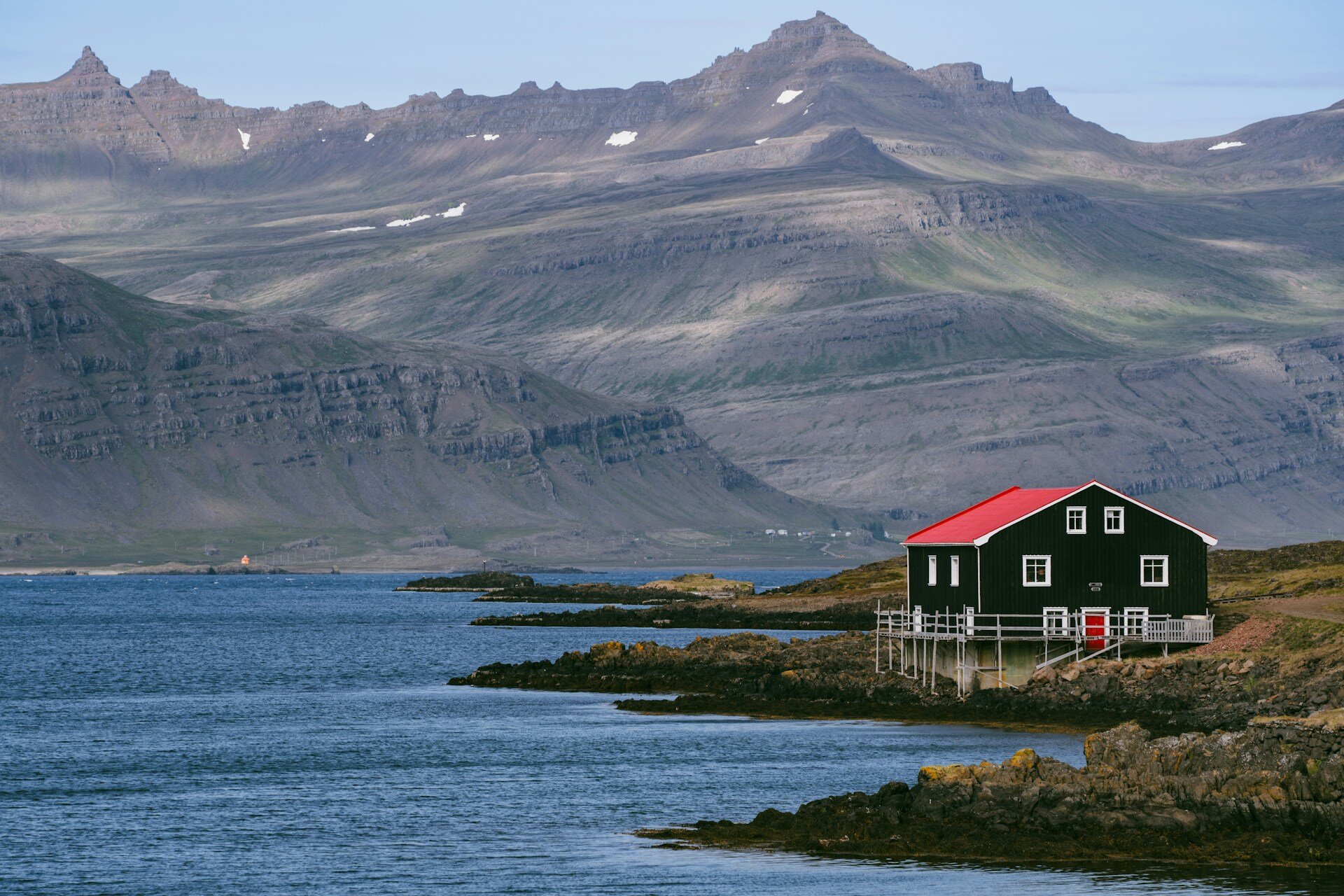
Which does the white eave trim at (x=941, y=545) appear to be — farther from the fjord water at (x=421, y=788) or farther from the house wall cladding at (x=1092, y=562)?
the fjord water at (x=421, y=788)

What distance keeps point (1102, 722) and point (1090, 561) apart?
838 cm

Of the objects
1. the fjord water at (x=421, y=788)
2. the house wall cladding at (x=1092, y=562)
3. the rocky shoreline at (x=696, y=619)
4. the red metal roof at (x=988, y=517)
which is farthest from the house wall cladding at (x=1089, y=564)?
the rocky shoreline at (x=696, y=619)

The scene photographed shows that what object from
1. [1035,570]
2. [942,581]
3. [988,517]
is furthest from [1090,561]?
[942,581]

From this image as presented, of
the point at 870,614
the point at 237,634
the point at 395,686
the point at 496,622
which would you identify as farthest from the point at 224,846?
the point at 496,622

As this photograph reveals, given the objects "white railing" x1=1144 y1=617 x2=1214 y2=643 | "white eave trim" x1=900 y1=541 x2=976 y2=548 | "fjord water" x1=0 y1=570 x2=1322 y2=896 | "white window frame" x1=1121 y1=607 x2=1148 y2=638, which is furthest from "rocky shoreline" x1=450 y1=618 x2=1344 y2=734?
"white eave trim" x1=900 y1=541 x2=976 y2=548

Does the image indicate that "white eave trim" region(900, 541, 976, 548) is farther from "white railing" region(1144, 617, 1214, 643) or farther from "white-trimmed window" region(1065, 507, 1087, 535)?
"white railing" region(1144, 617, 1214, 643)

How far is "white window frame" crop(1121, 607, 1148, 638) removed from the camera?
7331cm

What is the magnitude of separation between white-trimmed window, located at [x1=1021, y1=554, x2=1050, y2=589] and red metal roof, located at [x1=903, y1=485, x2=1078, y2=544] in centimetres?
156

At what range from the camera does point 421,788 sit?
59.7m

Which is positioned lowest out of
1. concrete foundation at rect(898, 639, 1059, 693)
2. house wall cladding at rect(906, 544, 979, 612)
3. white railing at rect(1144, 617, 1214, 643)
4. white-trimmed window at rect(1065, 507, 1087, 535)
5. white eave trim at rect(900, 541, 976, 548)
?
concrete foundation at rect(898, 639, 1059, 693)

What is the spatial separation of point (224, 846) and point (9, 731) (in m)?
31.2

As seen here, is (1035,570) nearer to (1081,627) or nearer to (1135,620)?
(1081,627)

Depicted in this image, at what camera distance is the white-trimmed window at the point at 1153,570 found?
7381 centimetres

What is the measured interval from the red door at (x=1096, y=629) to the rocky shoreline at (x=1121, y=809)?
25.1 m
